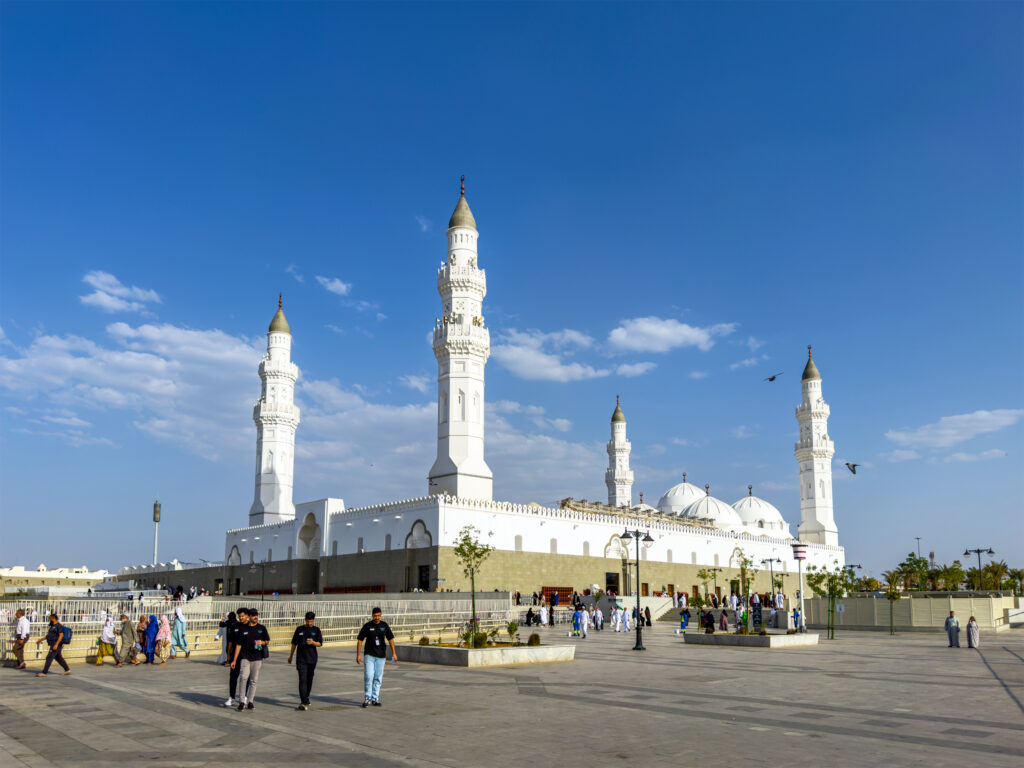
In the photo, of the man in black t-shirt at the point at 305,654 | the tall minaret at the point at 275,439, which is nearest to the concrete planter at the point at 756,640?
the man in black t-shirt at the point at 305,654

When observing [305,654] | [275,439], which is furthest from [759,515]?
[305,654]

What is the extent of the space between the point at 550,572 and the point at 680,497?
34.7 metres

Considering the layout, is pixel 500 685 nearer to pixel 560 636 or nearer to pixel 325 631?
pixel 325 631

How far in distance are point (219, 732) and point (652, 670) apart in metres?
10.5

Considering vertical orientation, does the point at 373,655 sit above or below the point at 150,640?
above

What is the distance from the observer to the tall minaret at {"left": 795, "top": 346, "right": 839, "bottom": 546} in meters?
70.6

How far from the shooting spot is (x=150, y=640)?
19797 mm

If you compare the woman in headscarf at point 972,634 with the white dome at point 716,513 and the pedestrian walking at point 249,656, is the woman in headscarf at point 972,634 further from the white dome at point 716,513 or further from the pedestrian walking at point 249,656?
the white dome at point 716,513

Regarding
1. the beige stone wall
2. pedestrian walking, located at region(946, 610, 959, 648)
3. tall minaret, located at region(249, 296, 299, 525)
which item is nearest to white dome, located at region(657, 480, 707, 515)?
the beige stone wall

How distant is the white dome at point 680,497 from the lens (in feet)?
263

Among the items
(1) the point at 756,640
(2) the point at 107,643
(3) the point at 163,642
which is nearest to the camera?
→ (2) the point at 107,643

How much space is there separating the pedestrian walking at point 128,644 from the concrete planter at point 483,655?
590 cm

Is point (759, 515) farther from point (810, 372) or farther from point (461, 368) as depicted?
point (461, 368)

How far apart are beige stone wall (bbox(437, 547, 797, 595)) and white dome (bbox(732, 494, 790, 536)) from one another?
71.1 feet
